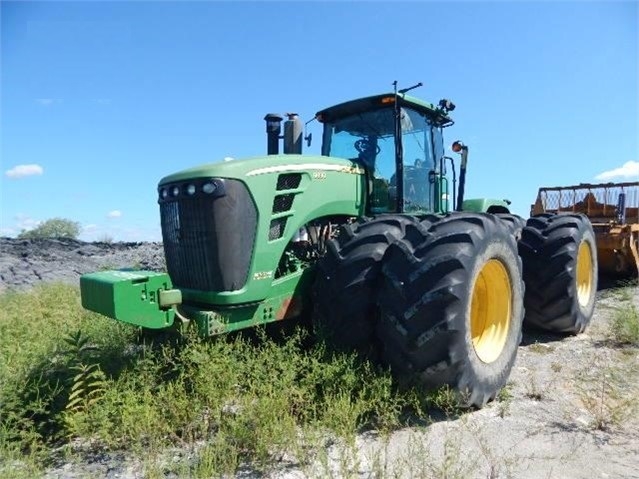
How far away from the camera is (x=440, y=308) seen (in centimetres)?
306

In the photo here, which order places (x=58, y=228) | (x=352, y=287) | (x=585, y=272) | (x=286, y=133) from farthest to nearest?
(x=58, y=228) → (x=585, y=272) → (x=286, y=133) → (x=352, y=287)

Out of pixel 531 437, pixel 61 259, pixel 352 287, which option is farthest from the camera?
pixel 61 259

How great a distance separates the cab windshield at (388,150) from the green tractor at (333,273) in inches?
6.8

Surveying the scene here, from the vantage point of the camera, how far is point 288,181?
12.1ft

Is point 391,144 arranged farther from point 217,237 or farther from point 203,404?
point 203,404

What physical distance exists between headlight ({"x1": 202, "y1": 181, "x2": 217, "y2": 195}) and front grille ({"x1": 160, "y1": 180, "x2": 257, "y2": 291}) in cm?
4

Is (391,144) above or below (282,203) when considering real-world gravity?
above

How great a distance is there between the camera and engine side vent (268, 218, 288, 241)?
140 inches

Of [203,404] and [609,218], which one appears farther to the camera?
[609,218]

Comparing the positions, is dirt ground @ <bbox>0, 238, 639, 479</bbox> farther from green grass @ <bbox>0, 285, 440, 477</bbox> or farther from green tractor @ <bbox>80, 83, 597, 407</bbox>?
green tractor @ <bbox>80, 83, 597, 407</bbox>

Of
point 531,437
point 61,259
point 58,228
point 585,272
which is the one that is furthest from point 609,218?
point 58,228

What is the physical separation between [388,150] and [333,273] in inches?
65.9

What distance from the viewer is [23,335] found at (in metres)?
5.06

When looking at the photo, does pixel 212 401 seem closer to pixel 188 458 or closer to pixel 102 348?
pixel 188 458
